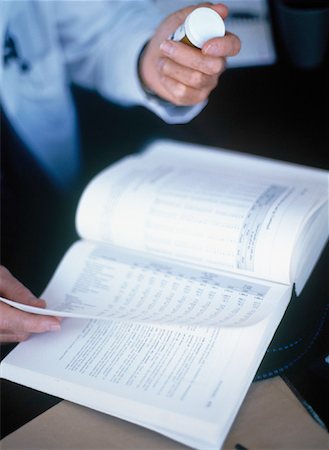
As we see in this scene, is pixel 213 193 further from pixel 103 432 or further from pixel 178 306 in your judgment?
pixel 103 432

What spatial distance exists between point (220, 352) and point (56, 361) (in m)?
0.16

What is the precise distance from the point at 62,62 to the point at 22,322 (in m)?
0.66

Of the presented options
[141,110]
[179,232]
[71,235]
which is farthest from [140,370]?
[141,110]

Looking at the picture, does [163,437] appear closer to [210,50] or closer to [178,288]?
[178,288]

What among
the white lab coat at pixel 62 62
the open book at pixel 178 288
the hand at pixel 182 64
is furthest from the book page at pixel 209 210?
the white lab coat at pixel 62 62

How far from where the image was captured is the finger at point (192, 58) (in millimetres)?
668

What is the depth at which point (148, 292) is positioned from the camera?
25.4 inches

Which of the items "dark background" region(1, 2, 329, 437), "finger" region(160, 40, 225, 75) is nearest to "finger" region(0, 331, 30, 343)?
"dark background" region(1, 2, 329, 437)

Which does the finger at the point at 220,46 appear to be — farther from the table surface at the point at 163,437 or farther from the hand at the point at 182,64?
the table surface at the point at 163,437

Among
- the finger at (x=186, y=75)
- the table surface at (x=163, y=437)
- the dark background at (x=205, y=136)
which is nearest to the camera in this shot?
the table surface at (x=163, y=437)

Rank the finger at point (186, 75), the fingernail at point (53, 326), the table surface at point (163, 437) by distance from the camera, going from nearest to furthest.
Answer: the table surface at point (163, 437) < the fingernail at point (53, 326) < the finger at point (186, 75)

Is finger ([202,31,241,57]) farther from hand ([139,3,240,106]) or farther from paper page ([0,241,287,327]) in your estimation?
paper page ([0,241,287,327])

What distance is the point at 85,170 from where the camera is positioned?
1145mm

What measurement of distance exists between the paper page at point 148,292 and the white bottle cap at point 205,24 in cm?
26
